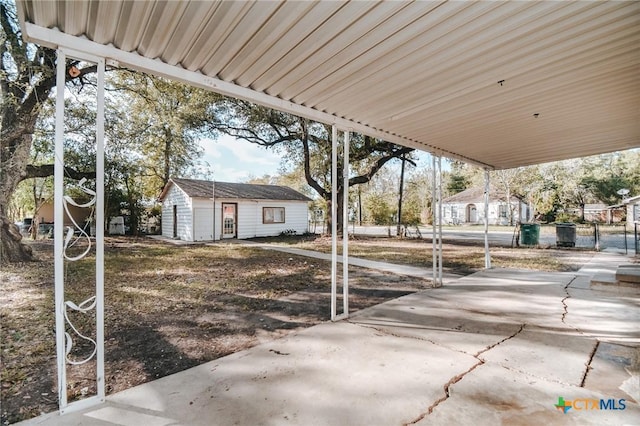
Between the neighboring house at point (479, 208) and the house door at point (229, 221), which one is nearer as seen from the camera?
the house door at point (229, 221)

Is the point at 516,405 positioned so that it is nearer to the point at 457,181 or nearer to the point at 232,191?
the point at 232,191

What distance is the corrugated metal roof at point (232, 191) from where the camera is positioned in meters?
14.6

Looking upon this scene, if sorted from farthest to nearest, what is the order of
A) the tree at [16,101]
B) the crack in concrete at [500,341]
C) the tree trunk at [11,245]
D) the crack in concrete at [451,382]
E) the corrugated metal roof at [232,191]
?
the corrugated metal roof at [232,191], the tree trunk at [11,245], the tree at [16,101], the crack in concrete at [500,341], the crack in concrete at [451,382]

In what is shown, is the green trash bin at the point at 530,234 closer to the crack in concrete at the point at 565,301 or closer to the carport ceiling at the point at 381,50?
the crack in concrete at the point at 565,301

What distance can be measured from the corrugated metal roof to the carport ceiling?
1203cm

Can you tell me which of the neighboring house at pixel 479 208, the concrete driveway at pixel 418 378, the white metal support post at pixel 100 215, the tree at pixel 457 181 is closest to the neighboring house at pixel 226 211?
the concrete driveway at pixel 418 378

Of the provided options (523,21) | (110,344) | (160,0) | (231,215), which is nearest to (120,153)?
(231,215)

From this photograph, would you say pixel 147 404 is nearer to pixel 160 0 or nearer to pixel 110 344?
pixel 110 344

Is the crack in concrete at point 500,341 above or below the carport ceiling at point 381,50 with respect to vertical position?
below

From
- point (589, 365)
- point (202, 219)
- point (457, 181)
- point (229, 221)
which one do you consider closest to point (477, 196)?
point (457, 181)

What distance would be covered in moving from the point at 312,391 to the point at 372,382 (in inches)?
18.9

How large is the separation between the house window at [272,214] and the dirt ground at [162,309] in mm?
7501

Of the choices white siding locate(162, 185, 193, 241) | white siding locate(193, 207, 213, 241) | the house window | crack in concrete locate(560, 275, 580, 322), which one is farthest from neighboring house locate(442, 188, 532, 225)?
white siding locate(162, 185, 193, 241)

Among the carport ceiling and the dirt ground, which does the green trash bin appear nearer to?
the dirt ground
